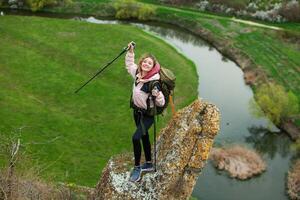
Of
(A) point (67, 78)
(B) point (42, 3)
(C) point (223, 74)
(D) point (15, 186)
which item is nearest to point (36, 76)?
(A) point (67, 78)

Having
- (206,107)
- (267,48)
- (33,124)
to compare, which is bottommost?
(33,124)

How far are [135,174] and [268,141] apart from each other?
1232 inches

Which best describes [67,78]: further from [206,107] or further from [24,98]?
[206,107]

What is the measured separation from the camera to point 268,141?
45.2m

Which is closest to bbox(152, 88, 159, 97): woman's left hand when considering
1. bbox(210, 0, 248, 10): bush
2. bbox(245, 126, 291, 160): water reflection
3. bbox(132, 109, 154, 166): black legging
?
bbox(132, 109, 154, 166): black legging

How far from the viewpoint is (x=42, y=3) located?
73438 millimetres

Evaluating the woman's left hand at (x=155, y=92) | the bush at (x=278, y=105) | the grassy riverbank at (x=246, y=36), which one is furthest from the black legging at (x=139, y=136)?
the grassy riverbank at (x=246, y=36)

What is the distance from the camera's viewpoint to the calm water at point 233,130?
37.7 metres

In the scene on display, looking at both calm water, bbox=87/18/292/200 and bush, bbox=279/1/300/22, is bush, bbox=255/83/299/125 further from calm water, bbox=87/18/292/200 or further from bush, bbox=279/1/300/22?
bush, bbox=279/1/300/22

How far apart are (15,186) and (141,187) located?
4311 mm

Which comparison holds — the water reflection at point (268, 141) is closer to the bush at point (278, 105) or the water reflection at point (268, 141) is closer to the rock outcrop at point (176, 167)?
the bush at point (278, 105)

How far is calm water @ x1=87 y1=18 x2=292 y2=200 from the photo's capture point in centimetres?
3772

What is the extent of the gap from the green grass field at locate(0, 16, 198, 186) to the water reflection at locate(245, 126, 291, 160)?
734 centimetres

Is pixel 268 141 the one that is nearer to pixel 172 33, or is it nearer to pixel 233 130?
pixel 233 130
